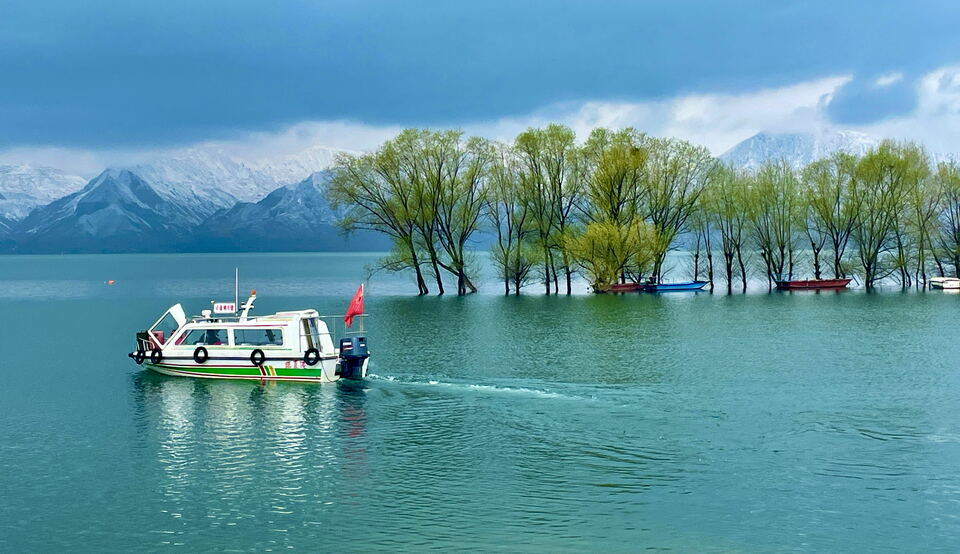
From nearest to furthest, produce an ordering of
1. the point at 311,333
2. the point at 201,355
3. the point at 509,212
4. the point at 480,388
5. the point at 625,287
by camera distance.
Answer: the point at 480,388
the point at 311,333
the point at 201,355
the point at 625,287
the point at 509,212

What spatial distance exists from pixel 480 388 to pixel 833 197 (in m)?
98.4

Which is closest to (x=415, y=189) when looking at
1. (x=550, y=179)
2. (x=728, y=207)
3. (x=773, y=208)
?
(x=550, y=179)

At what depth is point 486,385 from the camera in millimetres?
44531

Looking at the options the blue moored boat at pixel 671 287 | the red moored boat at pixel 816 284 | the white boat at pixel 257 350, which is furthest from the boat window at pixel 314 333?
the red moored boat at pixel 816 284

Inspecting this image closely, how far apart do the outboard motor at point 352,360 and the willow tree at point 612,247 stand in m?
70.5

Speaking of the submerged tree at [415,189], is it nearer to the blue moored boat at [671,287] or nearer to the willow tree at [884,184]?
the blue moored boat at [671,287]

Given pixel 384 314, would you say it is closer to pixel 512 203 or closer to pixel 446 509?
pixel 512 203

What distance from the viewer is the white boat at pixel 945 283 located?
12019 cm

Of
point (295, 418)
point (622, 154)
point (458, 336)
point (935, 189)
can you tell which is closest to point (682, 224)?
point (622, 154)

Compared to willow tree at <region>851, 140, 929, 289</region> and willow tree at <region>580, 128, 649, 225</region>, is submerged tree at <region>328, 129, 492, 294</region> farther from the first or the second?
willow tree at <region>851, 140, 929, 289</region>

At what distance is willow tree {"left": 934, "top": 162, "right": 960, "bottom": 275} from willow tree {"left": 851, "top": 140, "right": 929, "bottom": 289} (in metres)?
3.24

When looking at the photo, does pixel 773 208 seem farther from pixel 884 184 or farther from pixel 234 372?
pixel 234 372

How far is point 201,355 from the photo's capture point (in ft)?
158

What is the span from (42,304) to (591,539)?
354 ft
